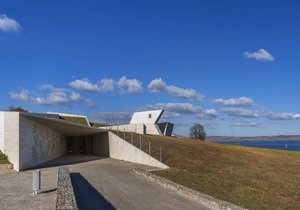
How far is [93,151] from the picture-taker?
46.4m

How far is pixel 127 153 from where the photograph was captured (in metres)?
33.0

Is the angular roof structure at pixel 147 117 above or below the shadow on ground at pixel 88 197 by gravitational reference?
above

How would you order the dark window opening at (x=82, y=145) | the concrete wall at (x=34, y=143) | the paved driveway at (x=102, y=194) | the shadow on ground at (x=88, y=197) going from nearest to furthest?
1. the shadow on ground at (x=88, y=197)
2. the paved driveway at (x=102, y=194)
3. the concrete wall at (x=34, y=143)
4. the dark window opening at (x=82, y=145)

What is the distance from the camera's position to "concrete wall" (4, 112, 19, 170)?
24.2 meters

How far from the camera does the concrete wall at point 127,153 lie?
28.5 meters

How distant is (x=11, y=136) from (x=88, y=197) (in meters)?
12.2

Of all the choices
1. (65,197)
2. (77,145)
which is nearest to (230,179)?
(65,197)

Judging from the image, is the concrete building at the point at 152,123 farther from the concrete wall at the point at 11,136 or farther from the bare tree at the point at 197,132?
the concrete wall at the point at 11,136

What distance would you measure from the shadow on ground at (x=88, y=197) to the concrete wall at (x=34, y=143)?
25.7 ft

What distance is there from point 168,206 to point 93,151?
1362 inches

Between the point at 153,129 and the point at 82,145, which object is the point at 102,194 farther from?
the point at 153,129

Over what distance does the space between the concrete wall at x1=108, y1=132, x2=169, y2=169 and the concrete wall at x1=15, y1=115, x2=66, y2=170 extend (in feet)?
18.6

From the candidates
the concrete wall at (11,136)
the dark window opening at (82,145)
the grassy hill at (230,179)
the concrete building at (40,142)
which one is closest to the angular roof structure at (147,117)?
the dark window opening at (82,145)

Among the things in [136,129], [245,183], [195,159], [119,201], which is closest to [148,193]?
[119,201]
